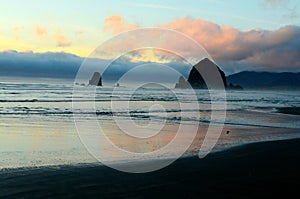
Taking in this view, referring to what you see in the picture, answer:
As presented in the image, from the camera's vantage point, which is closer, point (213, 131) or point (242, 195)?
point (242, 195)

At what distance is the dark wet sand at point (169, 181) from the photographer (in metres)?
7.71

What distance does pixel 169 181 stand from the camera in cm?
884

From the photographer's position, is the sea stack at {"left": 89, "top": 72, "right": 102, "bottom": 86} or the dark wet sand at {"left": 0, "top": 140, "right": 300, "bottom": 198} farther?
the sea stack at {"left": 89, "top": 72, "right": 102, "bottom": 86}

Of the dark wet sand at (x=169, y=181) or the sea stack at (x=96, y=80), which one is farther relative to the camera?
the sea stack at (x=96, y=80)

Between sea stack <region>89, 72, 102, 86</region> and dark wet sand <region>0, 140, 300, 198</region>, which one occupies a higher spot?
sea stack <region>89, 72, 102, 86</region>

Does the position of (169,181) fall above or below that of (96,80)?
below

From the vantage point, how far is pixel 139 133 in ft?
58.1

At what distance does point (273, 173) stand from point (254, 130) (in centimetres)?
1116

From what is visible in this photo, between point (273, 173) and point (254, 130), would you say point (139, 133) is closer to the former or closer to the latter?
point (254, 130)

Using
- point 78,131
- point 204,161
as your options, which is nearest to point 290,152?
point 204,161

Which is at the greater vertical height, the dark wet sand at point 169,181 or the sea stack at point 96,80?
the sea stack at point 96,80

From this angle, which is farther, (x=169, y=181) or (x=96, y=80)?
(x=96, y=80)

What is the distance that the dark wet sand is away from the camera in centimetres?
771

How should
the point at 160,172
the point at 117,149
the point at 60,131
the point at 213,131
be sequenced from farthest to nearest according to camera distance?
the point at 213,131 → the point at 60,131 → the point at 117,149 → the point at 160,172
